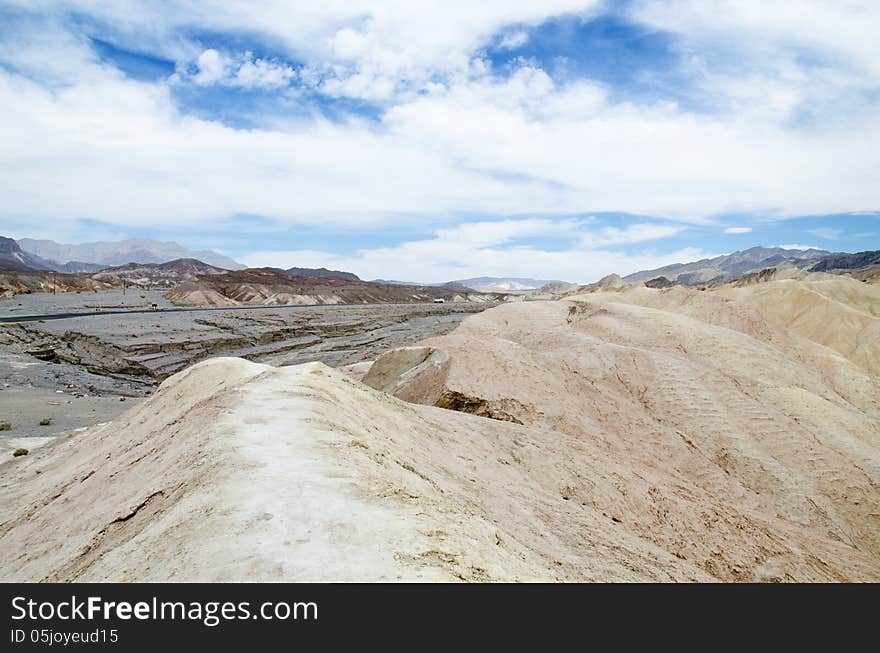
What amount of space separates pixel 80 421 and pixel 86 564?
11618 millimetres

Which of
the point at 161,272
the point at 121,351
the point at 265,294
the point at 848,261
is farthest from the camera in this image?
the point at 161,272

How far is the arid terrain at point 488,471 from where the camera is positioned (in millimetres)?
3023

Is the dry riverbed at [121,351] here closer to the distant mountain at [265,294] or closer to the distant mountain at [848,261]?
the distant mountain at [265,294]

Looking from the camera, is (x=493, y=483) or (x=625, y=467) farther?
(x=625, y=467)

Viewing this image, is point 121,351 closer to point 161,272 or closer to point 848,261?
point 848,261

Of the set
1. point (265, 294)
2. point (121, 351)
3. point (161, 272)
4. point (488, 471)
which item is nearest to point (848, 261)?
point (265, 294)

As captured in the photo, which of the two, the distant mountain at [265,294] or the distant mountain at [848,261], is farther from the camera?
the distant mountain at [848,261]

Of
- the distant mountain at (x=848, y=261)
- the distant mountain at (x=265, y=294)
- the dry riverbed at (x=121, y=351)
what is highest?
the distant mountain at (x=848, y=261)

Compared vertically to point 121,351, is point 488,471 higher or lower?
higher

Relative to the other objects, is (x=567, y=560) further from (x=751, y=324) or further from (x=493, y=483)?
(x=751, y=324)

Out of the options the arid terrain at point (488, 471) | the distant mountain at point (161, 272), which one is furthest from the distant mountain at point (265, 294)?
the arid terrain at point (488, 471)

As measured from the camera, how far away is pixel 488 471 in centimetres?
610
